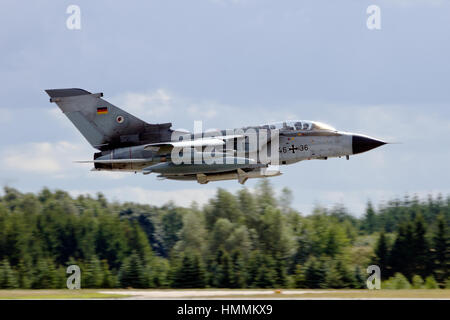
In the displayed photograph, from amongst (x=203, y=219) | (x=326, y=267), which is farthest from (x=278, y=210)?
(x=326, y=267)

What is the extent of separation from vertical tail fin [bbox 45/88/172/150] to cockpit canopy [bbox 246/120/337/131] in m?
3.90

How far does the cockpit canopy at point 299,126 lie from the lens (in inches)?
1054

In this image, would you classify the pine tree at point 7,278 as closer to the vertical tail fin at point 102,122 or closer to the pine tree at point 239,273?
the pine tree at point 239,273

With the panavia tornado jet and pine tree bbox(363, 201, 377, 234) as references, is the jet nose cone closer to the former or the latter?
the panavia tornado jet

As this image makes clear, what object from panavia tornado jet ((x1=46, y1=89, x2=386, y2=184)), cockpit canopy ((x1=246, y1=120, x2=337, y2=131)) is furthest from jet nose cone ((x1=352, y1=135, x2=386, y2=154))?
cockpit canopy ((x1=246, y1=120, x2=337, y2=131))

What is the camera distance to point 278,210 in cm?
6062

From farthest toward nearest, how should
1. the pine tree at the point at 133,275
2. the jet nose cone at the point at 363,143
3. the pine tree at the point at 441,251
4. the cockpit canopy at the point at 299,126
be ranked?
the pine tree at the point at 441,251 < the pine tree at the point at 133,275 < the cockpit canopy at the point at 299,126 < the jet nose cone at the point at 363,143

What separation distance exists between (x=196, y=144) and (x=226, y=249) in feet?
101

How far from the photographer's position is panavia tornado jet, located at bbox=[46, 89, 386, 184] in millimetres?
25797

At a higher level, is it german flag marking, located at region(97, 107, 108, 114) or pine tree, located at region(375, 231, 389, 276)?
german flag marking, located at region(97, 107, 108, 114)

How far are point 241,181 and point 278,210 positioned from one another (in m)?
34.7

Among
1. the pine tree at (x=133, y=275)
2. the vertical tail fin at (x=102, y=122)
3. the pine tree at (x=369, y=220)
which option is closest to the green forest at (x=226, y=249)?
the pine tree at (x=133, y=275)
